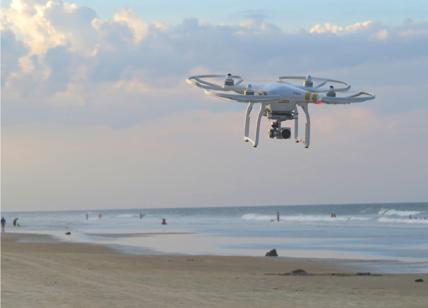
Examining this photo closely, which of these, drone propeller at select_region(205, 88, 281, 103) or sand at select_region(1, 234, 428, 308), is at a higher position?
drone propeller at select_region(205, 88, 281, 103)

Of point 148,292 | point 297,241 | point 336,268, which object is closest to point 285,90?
point 148,292

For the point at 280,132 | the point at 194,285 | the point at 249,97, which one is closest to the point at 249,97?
the point at 249,97

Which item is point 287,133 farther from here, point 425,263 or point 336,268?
point 425,263

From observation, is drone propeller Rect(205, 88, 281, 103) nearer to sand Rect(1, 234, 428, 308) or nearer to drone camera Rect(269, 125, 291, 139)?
drone camera Rect(269, 125, 291, 139)

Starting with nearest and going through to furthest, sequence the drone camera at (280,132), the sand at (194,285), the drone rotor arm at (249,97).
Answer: the drone rotor arm at (249,97)
the drone camera at (280,132)
the sand at (194,285)

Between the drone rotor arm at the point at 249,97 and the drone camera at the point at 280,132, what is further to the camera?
the drone camera at the point at 280,132

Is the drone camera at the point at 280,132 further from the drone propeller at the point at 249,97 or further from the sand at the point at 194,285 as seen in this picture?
the sand at the point at 194,285


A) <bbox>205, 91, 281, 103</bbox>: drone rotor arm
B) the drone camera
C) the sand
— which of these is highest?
<bbox>205, 91, 281, 103</bbox>: drone rotor arm

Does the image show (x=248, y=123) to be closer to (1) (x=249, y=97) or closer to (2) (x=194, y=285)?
(1) (x=249, y=97)
